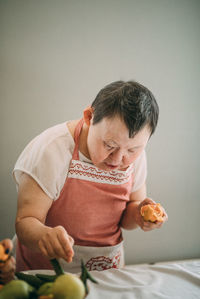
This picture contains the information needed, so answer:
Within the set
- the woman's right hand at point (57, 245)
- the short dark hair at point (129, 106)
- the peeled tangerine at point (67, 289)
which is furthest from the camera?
the short dark hair at point (129, 106)

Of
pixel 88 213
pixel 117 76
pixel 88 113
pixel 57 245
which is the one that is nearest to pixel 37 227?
pixel 57 245

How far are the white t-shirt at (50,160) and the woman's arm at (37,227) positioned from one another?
23 millimetres

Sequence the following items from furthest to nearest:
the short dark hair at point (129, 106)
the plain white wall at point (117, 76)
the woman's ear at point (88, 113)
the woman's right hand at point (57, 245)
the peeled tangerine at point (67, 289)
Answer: the plain white wall at point (117, 76)
the woman's ear at point (88, 113)
the short dark hair at point (129, 106)
the woman's right hand at point (57, 245)
the peeled tangerine at point (67, 289)

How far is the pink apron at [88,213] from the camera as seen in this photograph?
0.77 meters

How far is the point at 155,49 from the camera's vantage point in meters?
1.19

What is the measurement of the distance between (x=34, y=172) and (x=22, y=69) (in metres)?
0.52

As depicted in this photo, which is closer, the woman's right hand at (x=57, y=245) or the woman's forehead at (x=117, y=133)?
the woman's right hand at (x=57, y=245)

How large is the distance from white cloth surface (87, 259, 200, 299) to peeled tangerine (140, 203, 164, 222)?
13cm

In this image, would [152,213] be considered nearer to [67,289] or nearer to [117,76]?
[67,289]

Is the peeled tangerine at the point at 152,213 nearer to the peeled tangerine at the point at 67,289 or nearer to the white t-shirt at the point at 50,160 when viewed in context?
the white t-shirt at the point at 50,160

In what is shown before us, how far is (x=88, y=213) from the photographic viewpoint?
2.60 feet

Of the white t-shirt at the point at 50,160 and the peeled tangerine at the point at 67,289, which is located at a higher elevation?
the white t-shirt at the point at 50,160

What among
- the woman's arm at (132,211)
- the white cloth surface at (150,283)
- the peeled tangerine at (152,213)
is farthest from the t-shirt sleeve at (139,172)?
the white cloth surface at (150,283)

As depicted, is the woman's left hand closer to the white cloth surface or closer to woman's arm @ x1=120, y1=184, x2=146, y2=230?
the white cloth surface
